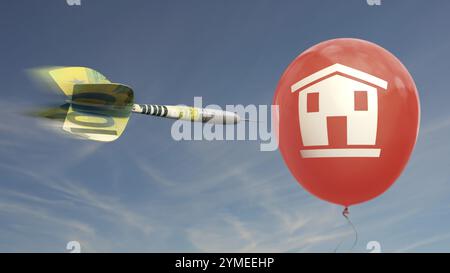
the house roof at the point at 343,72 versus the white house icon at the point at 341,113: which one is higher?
the house roof at the point at 343,72

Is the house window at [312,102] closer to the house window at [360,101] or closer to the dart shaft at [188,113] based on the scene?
the house window at [360,101]

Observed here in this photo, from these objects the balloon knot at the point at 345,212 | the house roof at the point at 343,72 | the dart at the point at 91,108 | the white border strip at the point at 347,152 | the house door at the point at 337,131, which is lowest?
the balloon knot at the point at 345,212

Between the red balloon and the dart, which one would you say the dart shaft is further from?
the red balloon

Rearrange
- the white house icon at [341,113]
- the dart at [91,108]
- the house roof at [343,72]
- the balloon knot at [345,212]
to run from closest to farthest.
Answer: the white house icon at [341,113]
the house roof at [343,72]
the balloon knot at [345,212]
the dart at [91,108]

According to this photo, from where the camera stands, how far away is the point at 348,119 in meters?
7.75

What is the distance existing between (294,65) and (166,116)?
3729 millimetres

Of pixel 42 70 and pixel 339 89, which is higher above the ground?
pixel 42 70

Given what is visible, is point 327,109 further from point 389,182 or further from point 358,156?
point 389,182

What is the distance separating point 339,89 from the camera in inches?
308

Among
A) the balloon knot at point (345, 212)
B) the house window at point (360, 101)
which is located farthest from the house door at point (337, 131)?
the balloon knot at point (345, 212)

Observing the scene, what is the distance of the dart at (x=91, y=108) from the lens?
1050 centimetres

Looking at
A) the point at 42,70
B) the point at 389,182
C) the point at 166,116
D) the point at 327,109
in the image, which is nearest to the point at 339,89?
the point at 327,109

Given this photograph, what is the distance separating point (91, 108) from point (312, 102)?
497 cm

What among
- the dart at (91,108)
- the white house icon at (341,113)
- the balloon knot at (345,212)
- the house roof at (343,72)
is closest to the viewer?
the white house icon at (341,113)
